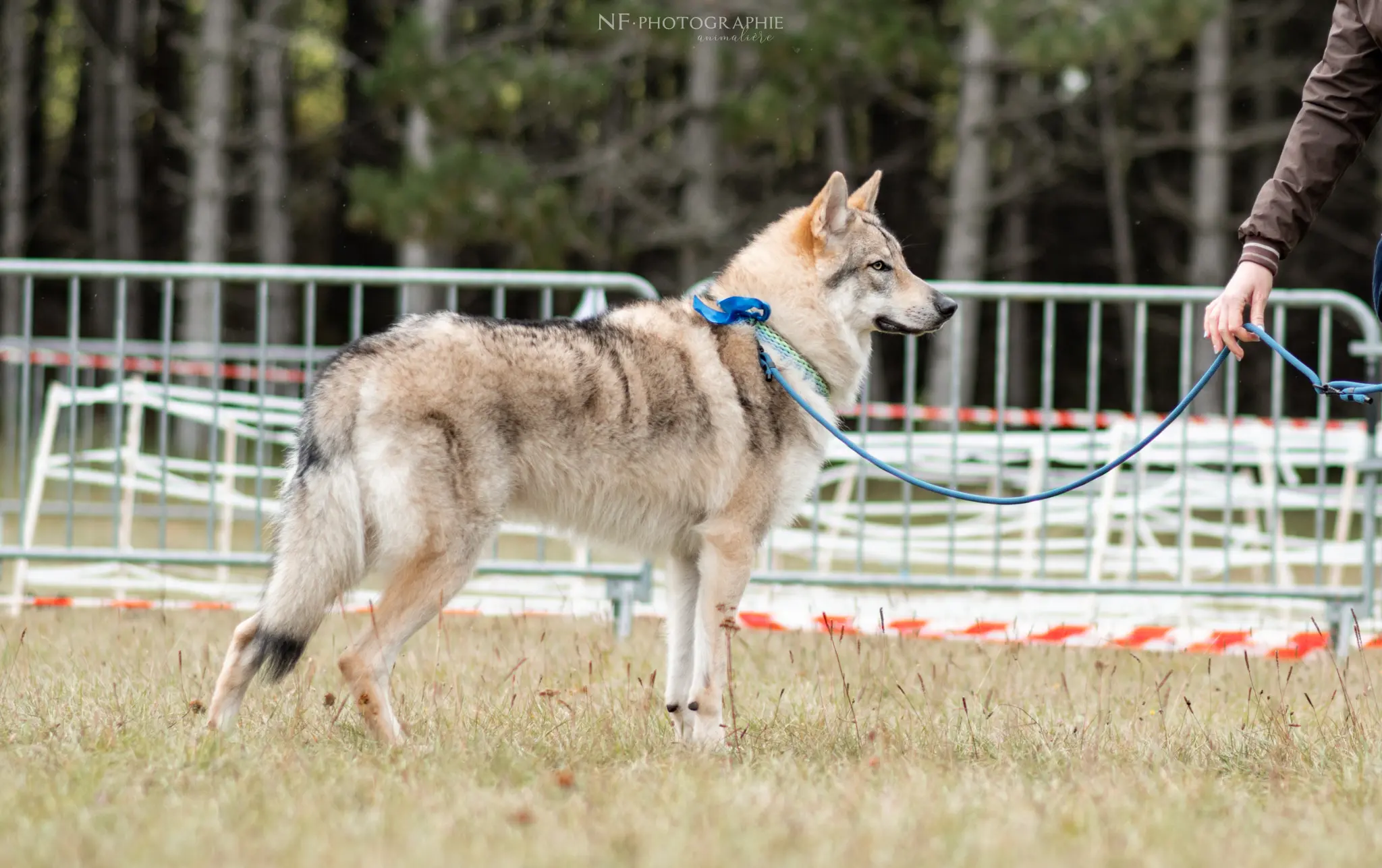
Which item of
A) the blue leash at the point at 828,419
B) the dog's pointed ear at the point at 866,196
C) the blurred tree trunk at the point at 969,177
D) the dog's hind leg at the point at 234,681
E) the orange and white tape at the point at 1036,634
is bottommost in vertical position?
the orange and white tape at the point at 1036,634

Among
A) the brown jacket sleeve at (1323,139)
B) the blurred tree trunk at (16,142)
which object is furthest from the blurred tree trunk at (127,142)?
the brown jacket sleeve at (1323,139)

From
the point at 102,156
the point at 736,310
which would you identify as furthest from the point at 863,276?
the point at 102,156

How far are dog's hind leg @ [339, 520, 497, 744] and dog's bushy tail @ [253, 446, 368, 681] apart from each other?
5.1 inches

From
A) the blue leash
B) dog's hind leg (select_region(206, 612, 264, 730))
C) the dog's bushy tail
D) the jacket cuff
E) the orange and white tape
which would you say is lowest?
the orange and white tape

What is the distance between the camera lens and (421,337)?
14.2 feet

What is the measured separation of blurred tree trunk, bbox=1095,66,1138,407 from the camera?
874 inches

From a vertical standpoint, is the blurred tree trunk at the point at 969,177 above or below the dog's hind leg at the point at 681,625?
above

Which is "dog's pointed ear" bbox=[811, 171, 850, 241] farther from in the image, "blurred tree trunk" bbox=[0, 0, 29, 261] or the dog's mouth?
"blurred tree trunk" bbox=[0, 0, 29, 261]

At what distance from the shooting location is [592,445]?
4.44m

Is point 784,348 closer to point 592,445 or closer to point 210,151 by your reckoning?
point 592,445

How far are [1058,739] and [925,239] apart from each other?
23.1 m

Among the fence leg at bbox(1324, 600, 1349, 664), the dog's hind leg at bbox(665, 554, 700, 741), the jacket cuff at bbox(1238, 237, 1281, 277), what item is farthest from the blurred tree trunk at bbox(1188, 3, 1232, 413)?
the jacket cuff at bbox(1238, 237, 1281, 277)

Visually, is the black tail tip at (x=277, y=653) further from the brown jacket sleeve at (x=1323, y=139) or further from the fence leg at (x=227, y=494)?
the fence leg at (x=227, y=494)

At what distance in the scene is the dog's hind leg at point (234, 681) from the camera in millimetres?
4203
